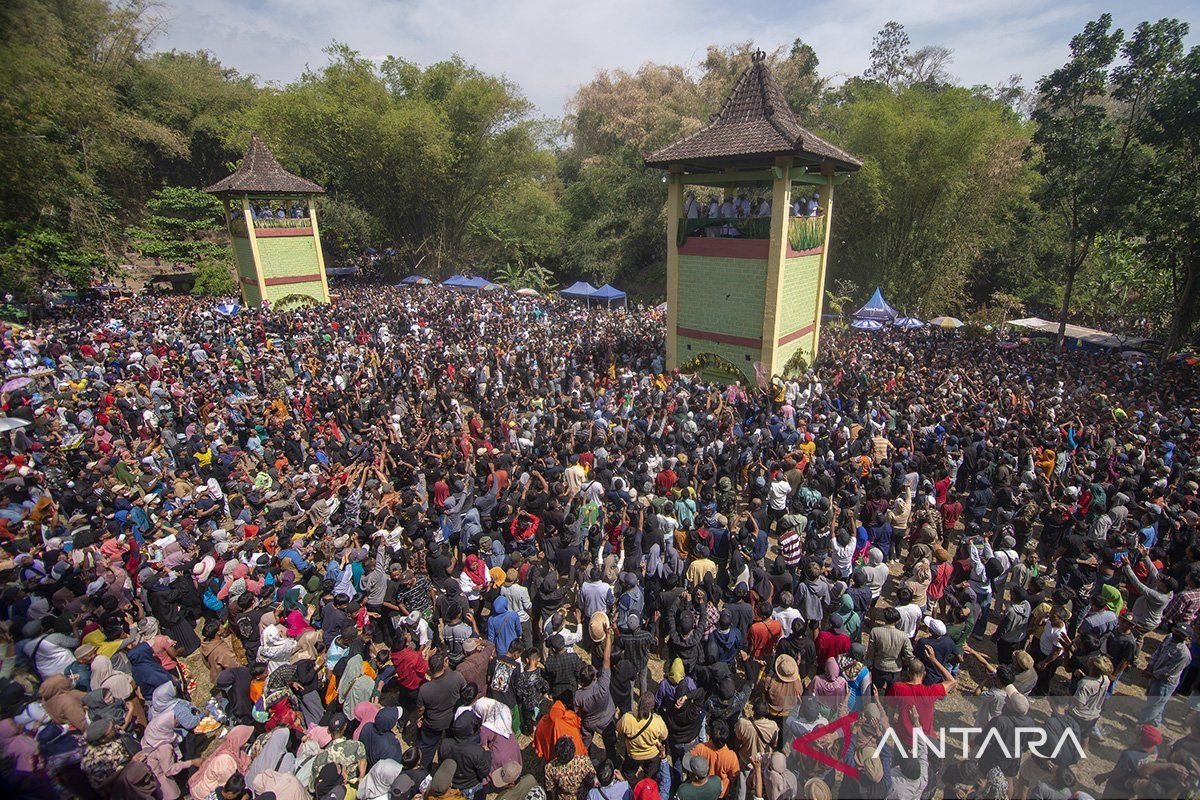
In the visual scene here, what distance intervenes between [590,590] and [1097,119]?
21576 mm

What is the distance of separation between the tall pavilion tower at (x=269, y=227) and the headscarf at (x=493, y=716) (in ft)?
75.6

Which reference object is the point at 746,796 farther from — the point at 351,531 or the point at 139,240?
the point at 139,240

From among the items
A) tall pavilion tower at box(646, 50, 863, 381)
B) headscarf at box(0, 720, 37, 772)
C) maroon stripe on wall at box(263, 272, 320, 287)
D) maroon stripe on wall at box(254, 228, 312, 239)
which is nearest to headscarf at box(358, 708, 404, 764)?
headscarf at box(0, 720, 37, 772)

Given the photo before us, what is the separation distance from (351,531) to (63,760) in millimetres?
3352

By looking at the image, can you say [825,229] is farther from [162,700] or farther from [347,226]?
[347,226]

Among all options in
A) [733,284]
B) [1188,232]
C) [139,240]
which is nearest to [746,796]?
[733,284]

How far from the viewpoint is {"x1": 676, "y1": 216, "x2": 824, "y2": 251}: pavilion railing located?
13.1 metres

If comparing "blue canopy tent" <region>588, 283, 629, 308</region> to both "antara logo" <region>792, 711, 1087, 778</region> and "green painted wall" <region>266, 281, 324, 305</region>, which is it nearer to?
"green painted wall" <region>266, 281, 324, 305</region>

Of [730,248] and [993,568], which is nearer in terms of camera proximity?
[993,568]

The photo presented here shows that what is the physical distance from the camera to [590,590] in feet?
18.5

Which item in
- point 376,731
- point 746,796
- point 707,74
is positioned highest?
point 707,74

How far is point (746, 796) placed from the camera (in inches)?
168

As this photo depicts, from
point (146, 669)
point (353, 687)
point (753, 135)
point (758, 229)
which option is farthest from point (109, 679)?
point (753, 135)

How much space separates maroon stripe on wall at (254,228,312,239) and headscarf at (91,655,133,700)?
71.0 feet
